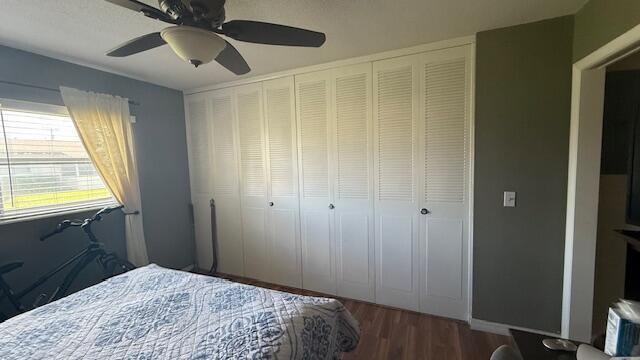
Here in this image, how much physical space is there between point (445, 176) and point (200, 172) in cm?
276

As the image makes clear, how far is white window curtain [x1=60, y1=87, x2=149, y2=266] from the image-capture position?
2.37 metres

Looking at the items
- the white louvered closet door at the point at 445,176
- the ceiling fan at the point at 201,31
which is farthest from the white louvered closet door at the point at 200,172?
the white louvered closet door at the point at 445,176

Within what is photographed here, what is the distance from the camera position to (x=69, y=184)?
2398mm

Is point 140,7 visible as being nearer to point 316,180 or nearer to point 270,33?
point 270,33

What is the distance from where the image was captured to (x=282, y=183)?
2.91m

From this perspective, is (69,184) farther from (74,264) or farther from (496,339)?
(496,339)

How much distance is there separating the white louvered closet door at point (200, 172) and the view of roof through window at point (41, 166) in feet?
3.25

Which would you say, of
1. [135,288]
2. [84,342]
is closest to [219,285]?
[135,288]

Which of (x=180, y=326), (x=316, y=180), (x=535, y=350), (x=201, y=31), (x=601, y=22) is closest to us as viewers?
(x=535, y=350)

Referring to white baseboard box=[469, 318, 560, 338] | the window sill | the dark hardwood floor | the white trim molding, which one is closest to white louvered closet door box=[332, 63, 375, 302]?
the white trim molding

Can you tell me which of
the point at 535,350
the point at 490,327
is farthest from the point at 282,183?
the point at 535,350

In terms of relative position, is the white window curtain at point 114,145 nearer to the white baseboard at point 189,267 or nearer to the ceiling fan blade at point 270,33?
the white baseboard at point 189,267

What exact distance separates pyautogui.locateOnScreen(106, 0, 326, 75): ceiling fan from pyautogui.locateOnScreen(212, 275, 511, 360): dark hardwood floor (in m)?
2.09

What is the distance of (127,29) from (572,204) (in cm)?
319
